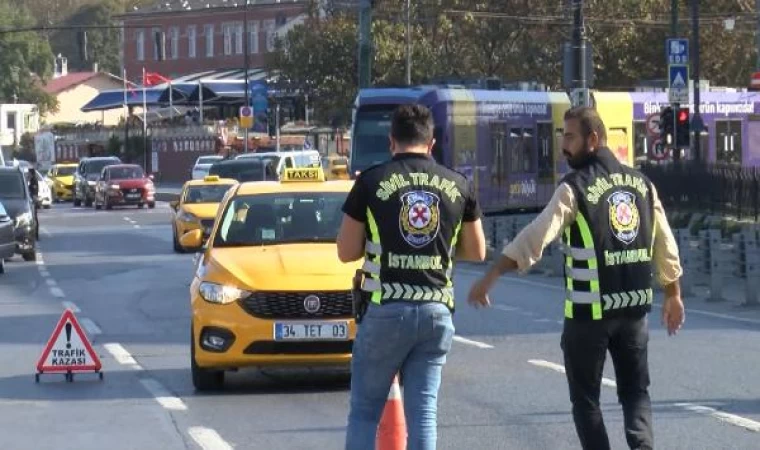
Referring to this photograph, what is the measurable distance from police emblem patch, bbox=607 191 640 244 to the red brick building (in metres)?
99.5

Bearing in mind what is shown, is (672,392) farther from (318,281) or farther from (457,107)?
(457,107)

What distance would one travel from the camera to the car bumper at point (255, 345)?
1277cm

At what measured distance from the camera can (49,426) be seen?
38.7ft

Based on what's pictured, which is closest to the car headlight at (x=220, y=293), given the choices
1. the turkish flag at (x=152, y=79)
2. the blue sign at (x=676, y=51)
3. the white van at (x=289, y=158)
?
the blue sign at (x=676, y=51)

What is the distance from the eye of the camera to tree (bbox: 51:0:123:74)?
13450 centimetres

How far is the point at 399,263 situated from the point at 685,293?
15500mm

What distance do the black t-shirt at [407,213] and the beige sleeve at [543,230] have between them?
35 cm

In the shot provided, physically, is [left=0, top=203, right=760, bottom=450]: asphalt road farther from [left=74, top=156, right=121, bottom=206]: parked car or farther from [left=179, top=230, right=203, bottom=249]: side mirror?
[left=74, top=156, right=121, bottom=206]: parked car

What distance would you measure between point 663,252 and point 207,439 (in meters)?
3.95

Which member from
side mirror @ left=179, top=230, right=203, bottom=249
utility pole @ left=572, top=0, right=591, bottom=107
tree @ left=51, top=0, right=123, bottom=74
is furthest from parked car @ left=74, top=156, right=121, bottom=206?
tree @ left=51, top=0, right=123, bottom=74

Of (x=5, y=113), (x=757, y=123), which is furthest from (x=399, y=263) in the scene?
(x=5, y=113)

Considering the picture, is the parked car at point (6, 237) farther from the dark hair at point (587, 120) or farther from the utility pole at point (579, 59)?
the dark hair at point (587, 120)

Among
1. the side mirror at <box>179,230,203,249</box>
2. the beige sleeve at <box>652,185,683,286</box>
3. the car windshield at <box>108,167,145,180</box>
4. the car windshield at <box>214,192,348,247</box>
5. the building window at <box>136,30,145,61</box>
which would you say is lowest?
the car windshield at <box>108,167,145,180</box>

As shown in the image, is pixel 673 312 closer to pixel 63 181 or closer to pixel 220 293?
pixel 220 293
